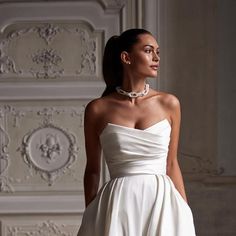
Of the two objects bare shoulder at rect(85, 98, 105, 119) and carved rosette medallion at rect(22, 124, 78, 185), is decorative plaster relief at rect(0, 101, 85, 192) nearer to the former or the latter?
carved rosette medallion at rect(22, 124, 78, 185)

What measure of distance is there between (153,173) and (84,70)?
2019mm

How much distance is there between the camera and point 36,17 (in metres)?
3.96

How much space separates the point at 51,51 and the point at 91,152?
6.37 ft

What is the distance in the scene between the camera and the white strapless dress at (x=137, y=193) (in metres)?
1.96

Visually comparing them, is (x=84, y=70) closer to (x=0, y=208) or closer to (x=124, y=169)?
(x=0, y=208)

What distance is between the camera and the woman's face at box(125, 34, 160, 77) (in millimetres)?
2059

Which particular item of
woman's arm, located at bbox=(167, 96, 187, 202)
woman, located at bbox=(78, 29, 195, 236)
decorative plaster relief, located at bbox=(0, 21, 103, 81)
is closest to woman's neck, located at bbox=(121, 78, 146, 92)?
woman, located at bbox=(78, 29, 195, 236)

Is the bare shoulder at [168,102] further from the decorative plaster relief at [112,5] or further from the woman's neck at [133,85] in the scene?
the decorative plaster relief at [112,5]

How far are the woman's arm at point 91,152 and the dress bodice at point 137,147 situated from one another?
70mm

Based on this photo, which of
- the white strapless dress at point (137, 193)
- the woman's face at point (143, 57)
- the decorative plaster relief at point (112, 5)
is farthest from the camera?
the decorative plaster relief at point (112, 5)

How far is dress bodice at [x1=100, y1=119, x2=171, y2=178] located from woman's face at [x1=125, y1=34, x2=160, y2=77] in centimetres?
18

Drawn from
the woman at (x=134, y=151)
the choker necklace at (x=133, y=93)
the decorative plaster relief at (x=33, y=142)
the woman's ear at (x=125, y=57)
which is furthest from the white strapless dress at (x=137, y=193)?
the decorative plaster relief at (x=33, y=142)

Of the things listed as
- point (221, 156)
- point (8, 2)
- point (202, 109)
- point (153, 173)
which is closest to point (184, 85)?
point (202, 109)

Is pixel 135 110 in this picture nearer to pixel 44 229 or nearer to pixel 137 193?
pixel 137 193
